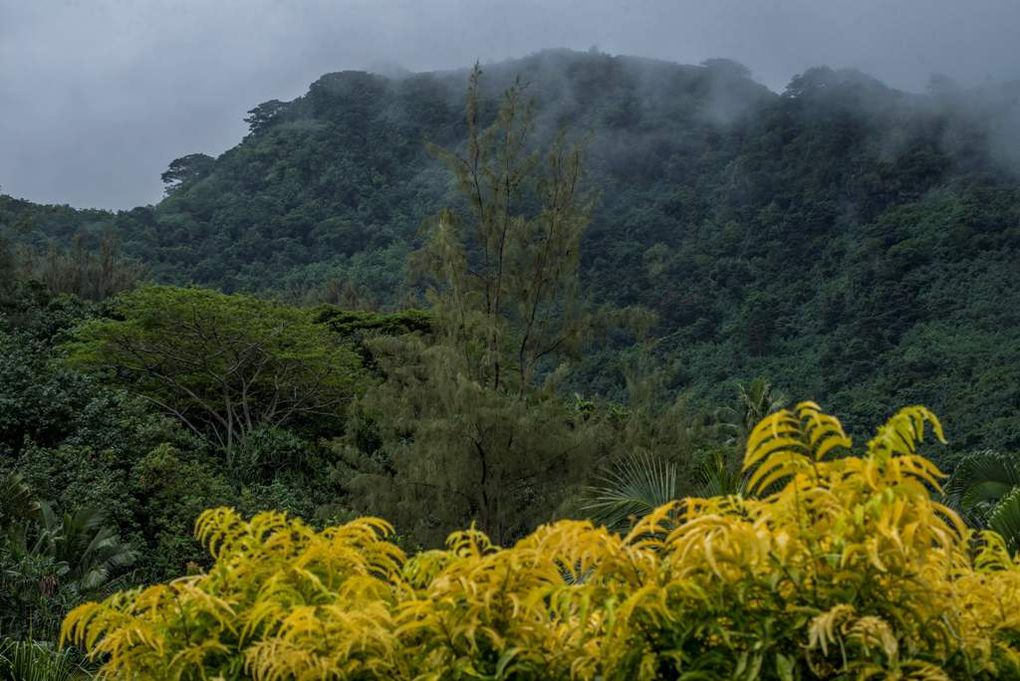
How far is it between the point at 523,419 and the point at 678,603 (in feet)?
33.5

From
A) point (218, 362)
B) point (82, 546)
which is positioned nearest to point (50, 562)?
point (82, 546)

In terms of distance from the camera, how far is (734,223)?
5666 cm

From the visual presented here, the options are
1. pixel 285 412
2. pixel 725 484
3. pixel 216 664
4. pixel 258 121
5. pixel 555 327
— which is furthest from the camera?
pixel 258 121

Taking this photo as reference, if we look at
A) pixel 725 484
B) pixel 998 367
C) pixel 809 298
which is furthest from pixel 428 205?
pixel 725 484

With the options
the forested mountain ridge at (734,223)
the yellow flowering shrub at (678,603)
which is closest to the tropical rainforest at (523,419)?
the yellow flowering shrub at (678,603)

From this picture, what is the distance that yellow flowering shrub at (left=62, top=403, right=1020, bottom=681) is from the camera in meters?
2.01

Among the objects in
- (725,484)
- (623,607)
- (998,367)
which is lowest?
(998,367)

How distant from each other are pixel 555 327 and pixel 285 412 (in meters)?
11.4

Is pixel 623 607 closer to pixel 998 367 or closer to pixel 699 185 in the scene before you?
pixel 998 367

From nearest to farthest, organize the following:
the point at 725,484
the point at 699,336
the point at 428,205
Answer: the point at 725,484, the point at 699,336, the point at 428,205

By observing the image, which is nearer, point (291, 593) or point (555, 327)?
point (291, 593)

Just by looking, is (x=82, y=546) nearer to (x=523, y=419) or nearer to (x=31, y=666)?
(x=523, y=419)

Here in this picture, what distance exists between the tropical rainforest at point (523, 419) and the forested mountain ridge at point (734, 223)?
261mm

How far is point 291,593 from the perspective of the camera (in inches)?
97.0
